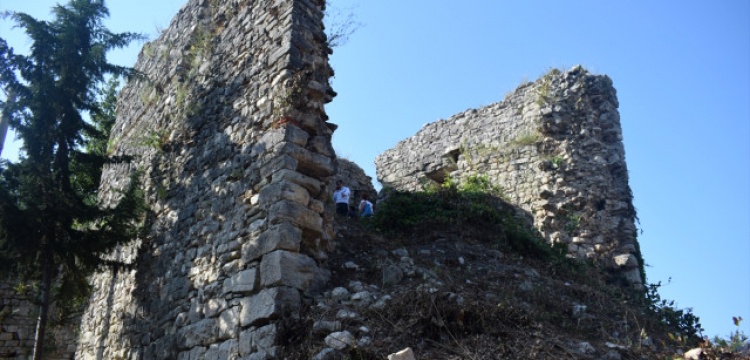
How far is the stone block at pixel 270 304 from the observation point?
5.04m

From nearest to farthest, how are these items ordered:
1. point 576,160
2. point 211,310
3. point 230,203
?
point 211,310 < point 230,203 < point 576,160

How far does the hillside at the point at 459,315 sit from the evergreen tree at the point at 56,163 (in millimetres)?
3467

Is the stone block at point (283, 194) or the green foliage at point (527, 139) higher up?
the green foliage at point (527, 139)

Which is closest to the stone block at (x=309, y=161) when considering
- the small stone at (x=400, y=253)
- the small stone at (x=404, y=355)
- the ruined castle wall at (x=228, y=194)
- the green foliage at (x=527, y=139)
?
the ruined castle wall at (x=228, y=194)

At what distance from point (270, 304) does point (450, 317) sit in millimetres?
1511

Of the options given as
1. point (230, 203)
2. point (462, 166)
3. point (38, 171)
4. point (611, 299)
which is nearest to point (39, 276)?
point (38, 171)

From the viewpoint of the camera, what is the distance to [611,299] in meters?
7.56

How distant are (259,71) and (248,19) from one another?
1016 mm

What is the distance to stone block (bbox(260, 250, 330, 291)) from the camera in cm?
519

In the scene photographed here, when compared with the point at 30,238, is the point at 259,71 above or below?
above

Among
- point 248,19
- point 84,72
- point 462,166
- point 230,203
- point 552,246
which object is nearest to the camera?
point 230,203

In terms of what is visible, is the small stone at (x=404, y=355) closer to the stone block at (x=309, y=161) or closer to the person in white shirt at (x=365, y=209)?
the stone block at (x=309, y=161)

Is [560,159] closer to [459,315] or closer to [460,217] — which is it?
[460,217]

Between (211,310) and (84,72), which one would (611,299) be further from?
(84,72)
